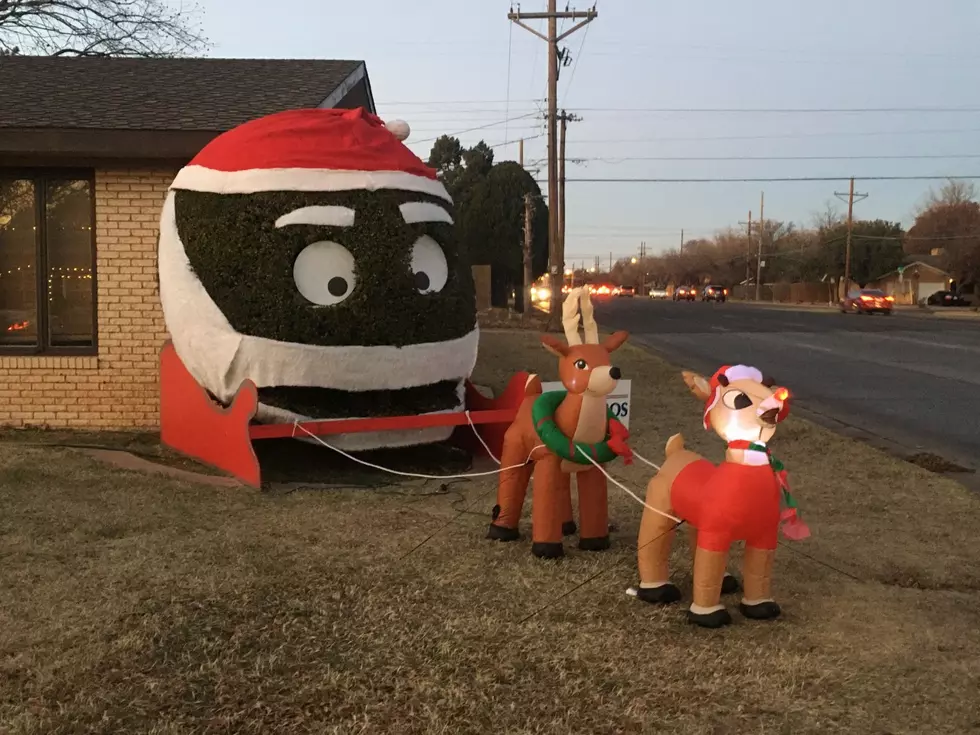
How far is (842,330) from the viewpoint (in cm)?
2681

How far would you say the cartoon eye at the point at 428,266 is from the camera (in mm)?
6871

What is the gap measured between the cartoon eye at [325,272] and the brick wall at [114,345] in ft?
8.41

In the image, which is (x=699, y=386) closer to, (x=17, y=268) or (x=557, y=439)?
(x=557, y=439)

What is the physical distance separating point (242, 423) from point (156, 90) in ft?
17.7

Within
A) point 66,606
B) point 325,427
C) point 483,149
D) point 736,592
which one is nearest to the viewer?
point 66,606

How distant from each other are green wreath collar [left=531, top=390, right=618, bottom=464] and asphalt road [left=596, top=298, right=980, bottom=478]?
502 cm

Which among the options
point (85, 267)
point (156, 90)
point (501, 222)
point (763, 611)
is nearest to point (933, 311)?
point (501, 222)

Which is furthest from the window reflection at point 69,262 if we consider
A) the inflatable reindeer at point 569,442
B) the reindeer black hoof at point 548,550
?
the reindeer black hoof at point 548,550

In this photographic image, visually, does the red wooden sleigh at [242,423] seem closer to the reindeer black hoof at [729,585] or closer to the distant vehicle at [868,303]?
the reindeer black hoof at [729,585]

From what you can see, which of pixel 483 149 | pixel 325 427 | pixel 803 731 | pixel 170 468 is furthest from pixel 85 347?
pixel 483 149

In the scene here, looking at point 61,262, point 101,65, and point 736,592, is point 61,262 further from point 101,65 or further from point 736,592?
point 736,592

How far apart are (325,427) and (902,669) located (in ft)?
13.1

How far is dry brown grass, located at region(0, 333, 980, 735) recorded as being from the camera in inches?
119

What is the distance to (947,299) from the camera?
56.3m
